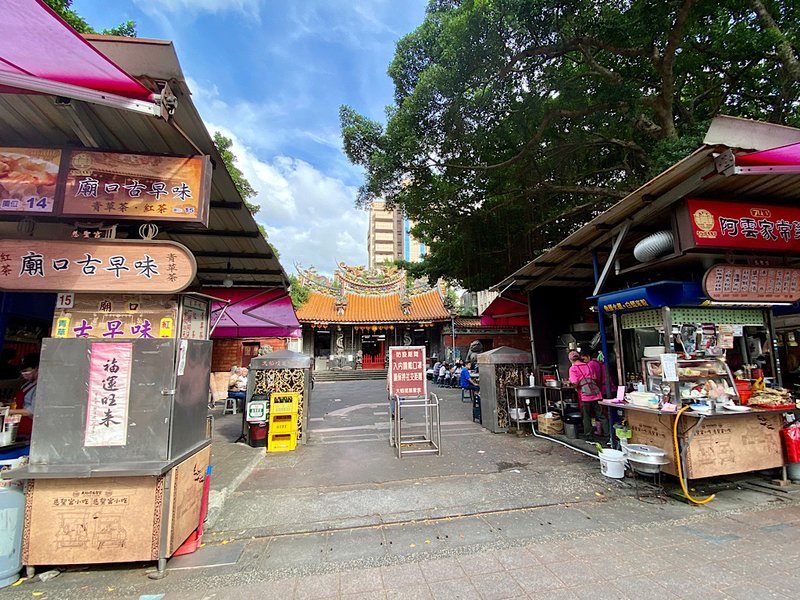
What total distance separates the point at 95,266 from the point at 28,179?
0.98 metres

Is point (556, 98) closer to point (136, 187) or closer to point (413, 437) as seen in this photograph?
point (413, 437)

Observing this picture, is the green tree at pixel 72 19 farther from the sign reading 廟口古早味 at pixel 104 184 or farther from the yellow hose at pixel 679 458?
the yellow hose at pixel 679 458

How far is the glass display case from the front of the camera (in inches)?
173

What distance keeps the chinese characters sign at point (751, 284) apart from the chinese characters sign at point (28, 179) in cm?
680

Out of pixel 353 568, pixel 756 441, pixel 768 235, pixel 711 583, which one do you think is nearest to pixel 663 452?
pixel 756 441

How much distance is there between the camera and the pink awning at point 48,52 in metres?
2.04

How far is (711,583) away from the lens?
2588 mm

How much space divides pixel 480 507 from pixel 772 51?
952cm

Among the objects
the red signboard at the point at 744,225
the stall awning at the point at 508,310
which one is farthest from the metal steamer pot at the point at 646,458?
the stall awning at the point at 508,310

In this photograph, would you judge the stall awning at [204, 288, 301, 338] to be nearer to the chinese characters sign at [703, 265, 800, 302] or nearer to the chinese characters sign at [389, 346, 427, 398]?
the chinese characters sign at [389, 346, 427, 398]

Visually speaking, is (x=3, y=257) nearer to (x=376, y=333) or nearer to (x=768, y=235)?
(x=768, y=235)

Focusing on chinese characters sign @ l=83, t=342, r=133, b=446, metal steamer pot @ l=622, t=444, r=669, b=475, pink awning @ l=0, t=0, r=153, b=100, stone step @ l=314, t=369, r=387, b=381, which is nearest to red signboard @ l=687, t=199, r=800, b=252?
metal steamer pot @ l=622, t=444, r=669, b=475

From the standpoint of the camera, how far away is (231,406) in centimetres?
1073

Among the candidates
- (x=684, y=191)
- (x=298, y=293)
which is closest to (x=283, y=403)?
(x=684, y=191)
